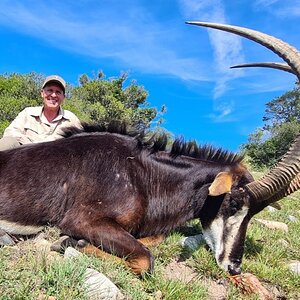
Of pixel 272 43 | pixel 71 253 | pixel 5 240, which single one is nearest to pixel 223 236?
pixel 71 253

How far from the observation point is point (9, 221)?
4.37m

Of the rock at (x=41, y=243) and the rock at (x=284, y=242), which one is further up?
the rock at (x=284, y=242)

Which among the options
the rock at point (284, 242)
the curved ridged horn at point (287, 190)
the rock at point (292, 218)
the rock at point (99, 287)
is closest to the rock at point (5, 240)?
the rock at point (99, 287)

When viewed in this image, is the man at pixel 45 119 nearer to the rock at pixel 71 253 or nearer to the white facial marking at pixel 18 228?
the white facial marking at pixel 18 228

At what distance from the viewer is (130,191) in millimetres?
4504

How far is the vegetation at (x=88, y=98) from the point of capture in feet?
68.3

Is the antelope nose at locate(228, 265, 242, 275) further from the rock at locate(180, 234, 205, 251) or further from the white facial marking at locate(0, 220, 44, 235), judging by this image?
the white facial marking at locate(0, 220, 44, 235)

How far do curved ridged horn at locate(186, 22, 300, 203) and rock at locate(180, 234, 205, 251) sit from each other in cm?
88

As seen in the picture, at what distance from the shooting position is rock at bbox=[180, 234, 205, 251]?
4.73 m

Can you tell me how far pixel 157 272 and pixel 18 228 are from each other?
157 cm

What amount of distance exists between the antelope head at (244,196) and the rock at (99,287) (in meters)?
1.47

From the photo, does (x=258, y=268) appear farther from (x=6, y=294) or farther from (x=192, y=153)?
(x=6, y=294)

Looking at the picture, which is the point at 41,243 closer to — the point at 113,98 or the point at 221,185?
the point at 221,185

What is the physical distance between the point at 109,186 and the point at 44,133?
241 centimetres
